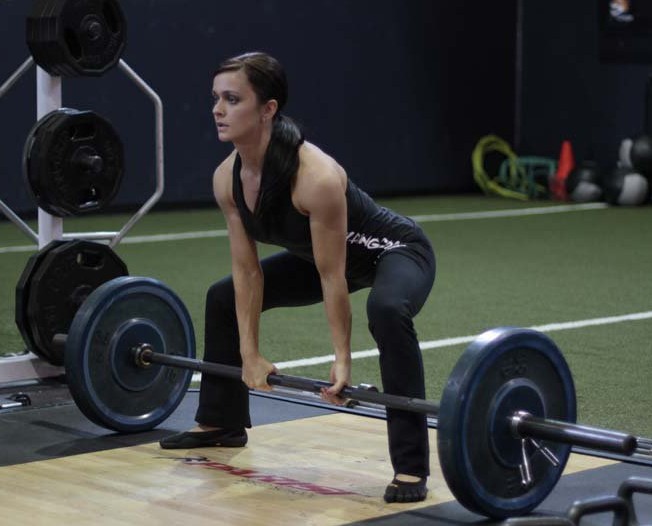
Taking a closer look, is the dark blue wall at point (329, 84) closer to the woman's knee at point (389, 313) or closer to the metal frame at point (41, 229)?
the metal frame at point (41, 229)

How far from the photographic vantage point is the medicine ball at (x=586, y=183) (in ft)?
38.6

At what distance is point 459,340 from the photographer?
18.3 feet

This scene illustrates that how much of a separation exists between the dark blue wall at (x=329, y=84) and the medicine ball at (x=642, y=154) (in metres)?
1.91

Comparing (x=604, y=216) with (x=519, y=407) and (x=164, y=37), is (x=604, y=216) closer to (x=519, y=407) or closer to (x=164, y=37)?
(x=164, y=37)

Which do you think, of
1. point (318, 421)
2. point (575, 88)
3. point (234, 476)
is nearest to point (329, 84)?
point (575, 88)

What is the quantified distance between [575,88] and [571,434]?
9887mm

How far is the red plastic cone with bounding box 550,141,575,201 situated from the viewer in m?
12.1

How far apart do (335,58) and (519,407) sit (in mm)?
8539

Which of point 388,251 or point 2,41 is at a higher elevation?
point 2,41

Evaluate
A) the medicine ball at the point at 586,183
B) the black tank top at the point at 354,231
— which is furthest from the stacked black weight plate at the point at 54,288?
the medicine ball at the point at 586,183

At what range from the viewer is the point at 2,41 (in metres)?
9.53

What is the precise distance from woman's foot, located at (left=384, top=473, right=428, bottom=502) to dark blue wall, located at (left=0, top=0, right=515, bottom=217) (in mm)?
6739

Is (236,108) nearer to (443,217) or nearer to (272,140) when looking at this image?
(272,140)

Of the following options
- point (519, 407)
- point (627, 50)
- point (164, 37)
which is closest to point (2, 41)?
point (164, 37)
